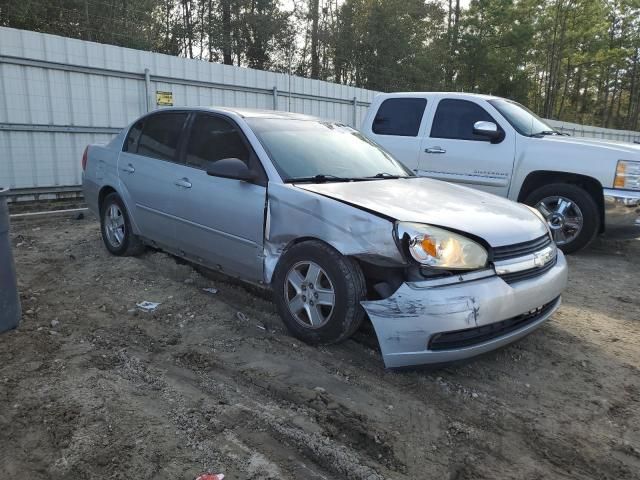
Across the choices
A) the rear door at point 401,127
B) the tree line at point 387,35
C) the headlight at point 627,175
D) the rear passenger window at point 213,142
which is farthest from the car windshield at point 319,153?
the tree line at point 387,35

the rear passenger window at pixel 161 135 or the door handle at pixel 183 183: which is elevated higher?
the rear passenger window at pixel 161 135

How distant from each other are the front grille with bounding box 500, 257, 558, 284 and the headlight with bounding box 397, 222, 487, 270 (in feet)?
0.64

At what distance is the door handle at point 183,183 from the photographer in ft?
14.5

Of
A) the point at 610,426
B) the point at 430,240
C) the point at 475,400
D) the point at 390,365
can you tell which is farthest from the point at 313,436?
the point at 610,426

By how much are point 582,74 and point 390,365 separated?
1851 inches

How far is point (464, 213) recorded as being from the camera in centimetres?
342

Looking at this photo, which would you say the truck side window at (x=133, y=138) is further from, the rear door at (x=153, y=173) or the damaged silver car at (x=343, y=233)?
the damaged silver car at (x=343, y=233)

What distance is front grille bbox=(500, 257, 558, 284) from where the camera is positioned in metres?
3.16

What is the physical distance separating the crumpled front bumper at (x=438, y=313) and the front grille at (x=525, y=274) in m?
0.05

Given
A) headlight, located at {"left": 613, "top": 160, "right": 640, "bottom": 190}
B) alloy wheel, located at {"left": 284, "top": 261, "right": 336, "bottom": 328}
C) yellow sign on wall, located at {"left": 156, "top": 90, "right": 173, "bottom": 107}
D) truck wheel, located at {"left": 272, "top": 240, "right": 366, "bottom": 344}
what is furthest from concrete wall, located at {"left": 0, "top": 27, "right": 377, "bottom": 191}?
headlight, located at {"left": 613, "top": 160, "right": 640, "bottom": 190}

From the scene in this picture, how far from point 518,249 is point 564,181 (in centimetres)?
373

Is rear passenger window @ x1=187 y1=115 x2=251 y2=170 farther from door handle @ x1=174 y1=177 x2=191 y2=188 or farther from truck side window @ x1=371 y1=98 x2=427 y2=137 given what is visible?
truck side window @ x1=371 y1=98 x2=427 y2=137

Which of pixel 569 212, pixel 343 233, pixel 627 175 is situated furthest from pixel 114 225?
pixel 627 175

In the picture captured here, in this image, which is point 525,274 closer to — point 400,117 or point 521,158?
point 521,158
